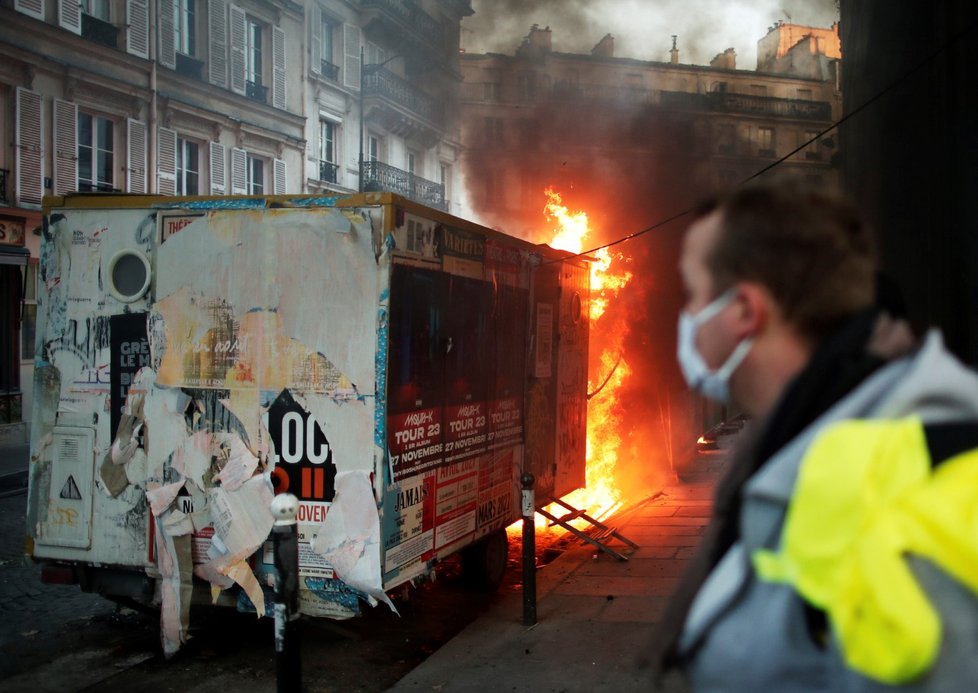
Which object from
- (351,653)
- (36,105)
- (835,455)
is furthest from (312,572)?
(36,105)

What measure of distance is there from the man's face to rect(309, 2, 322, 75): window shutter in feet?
87.3

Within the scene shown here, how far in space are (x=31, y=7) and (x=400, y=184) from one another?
14030mm

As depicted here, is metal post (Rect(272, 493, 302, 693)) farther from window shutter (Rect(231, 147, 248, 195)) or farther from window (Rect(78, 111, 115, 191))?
window shutter (Rect(231, 147, 248, 195))

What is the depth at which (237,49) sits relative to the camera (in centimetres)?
2328

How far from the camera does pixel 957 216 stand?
689cm

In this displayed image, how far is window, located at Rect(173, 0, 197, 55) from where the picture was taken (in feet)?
70.8

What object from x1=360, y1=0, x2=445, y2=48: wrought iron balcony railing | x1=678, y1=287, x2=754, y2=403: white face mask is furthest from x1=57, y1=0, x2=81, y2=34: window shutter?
x1=678, y1=287, x2=754, y2=403: white face mask

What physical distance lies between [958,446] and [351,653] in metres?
5.28

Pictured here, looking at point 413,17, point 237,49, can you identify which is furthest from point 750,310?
A: point 413,17

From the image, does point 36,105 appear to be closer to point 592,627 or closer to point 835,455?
point 592,627

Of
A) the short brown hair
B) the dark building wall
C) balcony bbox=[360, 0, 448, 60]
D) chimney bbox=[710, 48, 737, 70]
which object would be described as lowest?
the short brown hair

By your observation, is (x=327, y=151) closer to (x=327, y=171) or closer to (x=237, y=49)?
(x=327, y=171)

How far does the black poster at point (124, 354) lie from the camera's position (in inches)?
220

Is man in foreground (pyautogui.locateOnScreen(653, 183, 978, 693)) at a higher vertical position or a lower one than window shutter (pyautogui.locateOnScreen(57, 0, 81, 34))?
lower
